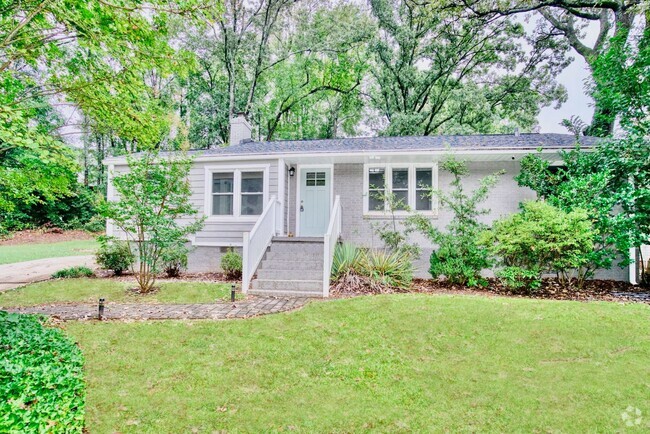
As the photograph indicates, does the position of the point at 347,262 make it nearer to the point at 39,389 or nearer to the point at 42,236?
the point at 39,389

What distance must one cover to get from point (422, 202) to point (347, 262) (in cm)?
348

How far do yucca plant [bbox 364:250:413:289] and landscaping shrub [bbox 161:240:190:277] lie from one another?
459 centimetres

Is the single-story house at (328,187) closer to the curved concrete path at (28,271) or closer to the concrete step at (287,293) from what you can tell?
the concrete step at (287,293)

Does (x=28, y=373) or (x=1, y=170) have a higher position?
(x=1, y=170)

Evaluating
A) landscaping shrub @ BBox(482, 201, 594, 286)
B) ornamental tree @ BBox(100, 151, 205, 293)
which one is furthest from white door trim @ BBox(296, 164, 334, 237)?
landscaping shrub @ BBox(482, 201, 594, 286)

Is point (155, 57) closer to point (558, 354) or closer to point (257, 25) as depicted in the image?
point (558, 354)

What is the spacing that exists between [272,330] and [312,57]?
21121 millimetres

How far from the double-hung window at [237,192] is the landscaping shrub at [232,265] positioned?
5.69 feet

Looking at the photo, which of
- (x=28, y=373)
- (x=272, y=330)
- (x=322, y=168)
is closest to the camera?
(x=28, y=373)

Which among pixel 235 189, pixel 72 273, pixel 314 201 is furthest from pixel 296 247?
pixel 72 273

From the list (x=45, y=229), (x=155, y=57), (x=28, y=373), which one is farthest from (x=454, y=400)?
(x=45, y=229)

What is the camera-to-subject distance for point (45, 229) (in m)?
22.2

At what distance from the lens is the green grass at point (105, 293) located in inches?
285

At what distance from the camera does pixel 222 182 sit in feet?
35.8
